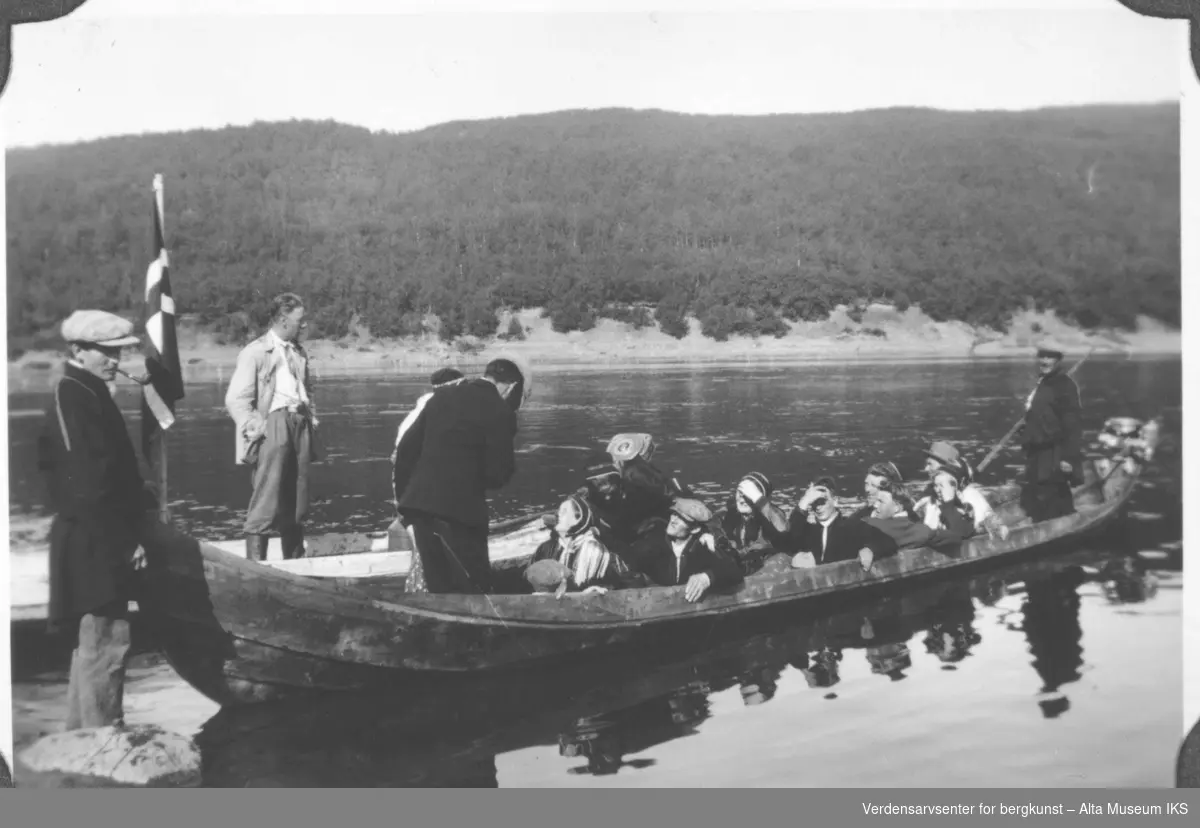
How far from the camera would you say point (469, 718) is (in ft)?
18.7

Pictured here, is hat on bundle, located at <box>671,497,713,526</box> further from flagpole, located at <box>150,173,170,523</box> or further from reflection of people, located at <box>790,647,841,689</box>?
flagpole, located at <box>150,173,170,523</box>

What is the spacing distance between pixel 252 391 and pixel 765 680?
356 cm

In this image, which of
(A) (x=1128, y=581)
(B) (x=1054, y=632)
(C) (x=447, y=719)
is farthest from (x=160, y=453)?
(A) (x=1128, y=581)

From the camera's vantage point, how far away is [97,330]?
17.1 feet

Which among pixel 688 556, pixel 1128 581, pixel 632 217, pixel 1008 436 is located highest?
pixel 632 217

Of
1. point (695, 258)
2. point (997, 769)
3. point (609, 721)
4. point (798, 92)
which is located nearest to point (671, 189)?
point (695, 258)

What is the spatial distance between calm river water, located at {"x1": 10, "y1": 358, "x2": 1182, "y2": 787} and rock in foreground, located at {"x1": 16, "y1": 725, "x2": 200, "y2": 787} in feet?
0.53

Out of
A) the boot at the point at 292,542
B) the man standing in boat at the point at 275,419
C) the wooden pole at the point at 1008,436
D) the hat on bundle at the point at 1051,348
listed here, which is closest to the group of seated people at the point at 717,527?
the wooden pole at the point at 1008,436

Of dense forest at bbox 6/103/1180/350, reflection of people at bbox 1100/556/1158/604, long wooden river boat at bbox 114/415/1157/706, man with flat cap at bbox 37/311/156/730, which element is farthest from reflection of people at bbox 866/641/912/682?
man with flat cap at bbox 37/311/156/730

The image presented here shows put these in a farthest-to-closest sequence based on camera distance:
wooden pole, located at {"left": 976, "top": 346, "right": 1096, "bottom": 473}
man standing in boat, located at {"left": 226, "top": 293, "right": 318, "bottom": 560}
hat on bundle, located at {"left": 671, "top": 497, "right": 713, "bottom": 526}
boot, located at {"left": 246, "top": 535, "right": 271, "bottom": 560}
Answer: wooden pole, located at {"left": 976, "top": 346, "right": 1096, "bottom": 473}
boot, located at {"left": 246, "top": 535, "right": 271, "bottom": 560}
man standing in boat, located at {"left": 226, "top": 293, "right": 318, "bottom": 560}
hat on bundle, located at {"left": 671, "top": 497, "right": 713, "bottom": 526}

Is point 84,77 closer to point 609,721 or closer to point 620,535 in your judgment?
point 620,535

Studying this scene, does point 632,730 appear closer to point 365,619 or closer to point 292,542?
point 365,619

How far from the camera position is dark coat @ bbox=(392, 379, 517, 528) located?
570 cm

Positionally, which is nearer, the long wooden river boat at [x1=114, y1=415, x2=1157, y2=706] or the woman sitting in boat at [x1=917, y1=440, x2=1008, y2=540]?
the long wooden river boat at [x1=114, y1=415, x2=1157, y2=706]
